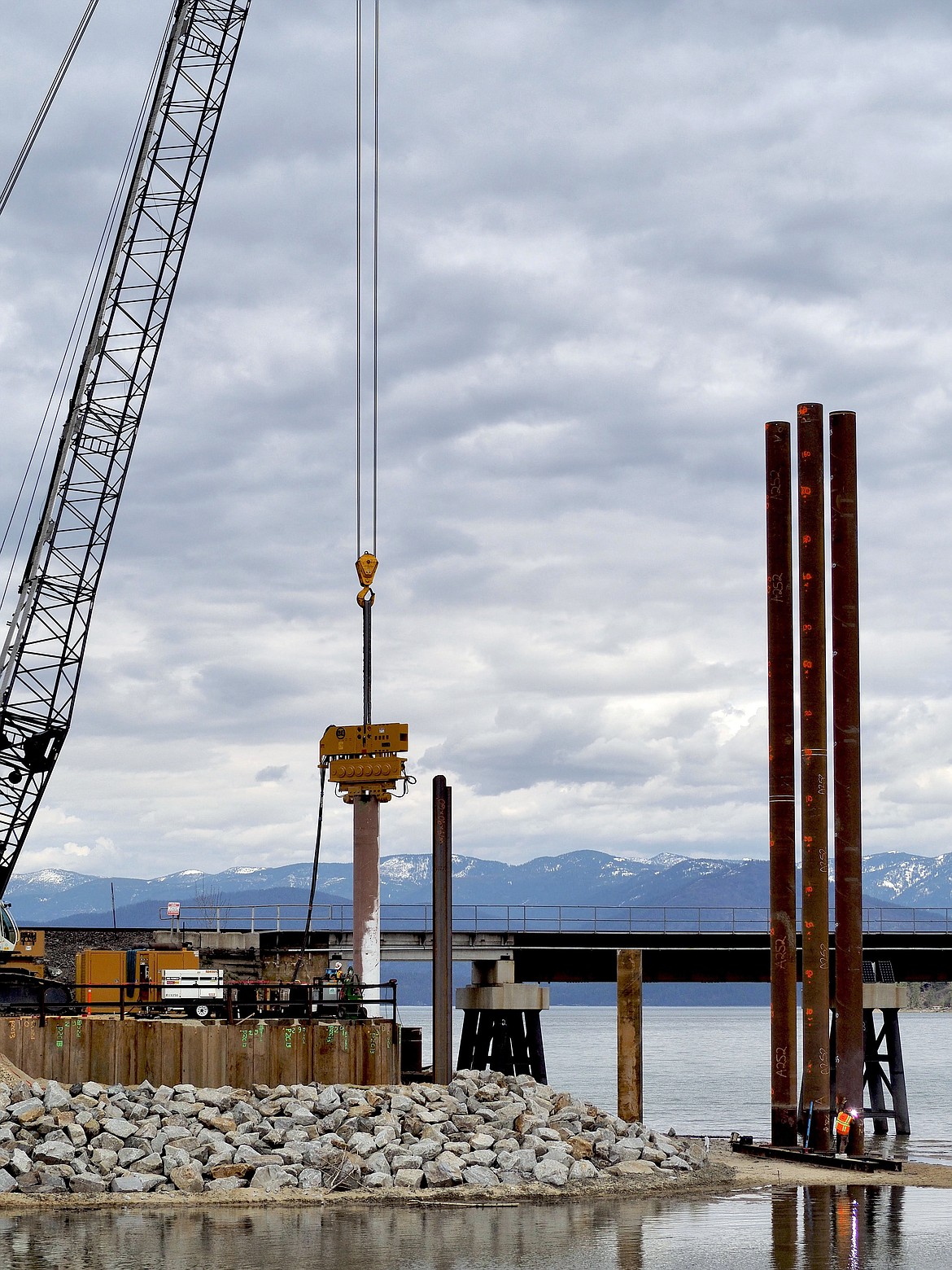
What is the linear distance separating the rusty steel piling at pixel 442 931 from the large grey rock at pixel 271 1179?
6.22 m

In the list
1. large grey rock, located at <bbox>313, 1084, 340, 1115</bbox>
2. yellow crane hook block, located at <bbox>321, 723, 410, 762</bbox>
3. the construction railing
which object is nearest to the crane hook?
yellow crane hook block, located at <bbox>321, 723, 410, 762</bbox>

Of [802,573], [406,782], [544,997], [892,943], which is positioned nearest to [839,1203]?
[802,573]

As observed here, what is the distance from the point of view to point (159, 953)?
5456 cm

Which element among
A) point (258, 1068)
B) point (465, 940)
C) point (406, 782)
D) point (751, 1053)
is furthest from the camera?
point (751, 1053)

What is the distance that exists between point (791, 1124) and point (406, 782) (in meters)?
14.2

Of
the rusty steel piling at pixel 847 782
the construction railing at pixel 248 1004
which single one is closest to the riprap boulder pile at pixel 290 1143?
the construction railing at pixel 248 1004

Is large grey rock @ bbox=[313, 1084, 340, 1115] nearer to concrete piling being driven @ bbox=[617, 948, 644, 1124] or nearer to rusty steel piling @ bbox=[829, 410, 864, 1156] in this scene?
concrete piling being driven @ bbox=[617, 948, 644, 1124]

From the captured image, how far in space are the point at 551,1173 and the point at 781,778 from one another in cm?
1028

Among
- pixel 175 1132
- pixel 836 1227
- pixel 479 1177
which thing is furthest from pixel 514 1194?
pixel 175 1132

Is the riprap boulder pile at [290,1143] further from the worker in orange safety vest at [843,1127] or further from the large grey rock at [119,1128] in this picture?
the worker in orange safety vest at [843,1127]

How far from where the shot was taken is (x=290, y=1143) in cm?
3120

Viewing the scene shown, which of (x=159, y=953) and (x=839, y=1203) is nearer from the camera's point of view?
(x=839, y=1203)

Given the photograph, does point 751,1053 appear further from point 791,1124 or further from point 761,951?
point 791,1124

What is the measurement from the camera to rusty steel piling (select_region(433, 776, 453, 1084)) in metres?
36.0
